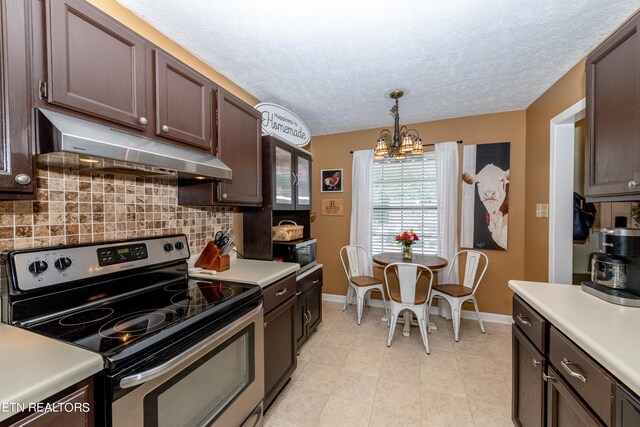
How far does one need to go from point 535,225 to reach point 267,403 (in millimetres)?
2916

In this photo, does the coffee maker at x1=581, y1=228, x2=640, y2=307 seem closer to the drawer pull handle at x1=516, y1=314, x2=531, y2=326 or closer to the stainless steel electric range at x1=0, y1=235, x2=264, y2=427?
the drawer pull handle at x1=516, y1=314, x2=531, y2=326

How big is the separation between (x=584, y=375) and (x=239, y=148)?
2.10m

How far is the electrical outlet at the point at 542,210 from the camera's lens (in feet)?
7.91

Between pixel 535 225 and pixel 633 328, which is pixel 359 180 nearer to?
pixel 535 225

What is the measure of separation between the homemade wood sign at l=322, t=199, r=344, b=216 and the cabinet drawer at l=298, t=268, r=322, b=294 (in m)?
1.24

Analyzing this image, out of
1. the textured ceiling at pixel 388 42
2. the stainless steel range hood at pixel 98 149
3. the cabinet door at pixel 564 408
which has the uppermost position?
the textured ceiling at pixel 388 42

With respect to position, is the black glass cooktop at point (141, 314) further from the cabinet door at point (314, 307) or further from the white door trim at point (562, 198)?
the white door trim at point (562, 198)

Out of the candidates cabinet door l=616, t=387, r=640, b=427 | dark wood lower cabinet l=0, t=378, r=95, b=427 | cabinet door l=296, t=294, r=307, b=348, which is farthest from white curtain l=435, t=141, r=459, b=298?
dark wood lower cabinet l=0, t=378, r=95, b=427

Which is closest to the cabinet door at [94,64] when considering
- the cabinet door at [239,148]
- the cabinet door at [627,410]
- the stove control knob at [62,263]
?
the cabinet door at [239,148]

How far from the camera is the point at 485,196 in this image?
3061 millimetres

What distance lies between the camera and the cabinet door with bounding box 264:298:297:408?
168 cm

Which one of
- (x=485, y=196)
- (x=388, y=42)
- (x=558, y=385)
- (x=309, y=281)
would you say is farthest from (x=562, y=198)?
(x=309, y=281)

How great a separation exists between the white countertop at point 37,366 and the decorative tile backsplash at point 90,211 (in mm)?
459

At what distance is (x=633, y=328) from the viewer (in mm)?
973
